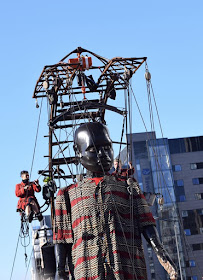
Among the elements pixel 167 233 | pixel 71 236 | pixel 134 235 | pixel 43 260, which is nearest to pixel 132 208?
pixel 134 235

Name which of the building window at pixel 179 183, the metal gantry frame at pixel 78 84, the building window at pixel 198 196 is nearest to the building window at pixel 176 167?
the building window at pixel 179 183

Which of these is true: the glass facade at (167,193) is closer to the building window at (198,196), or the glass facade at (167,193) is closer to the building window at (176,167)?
the building window at (176,167)

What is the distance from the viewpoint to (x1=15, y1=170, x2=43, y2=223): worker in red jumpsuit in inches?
365

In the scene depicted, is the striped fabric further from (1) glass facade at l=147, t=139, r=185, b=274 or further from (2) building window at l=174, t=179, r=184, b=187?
(2) building window at l=174, t=179, r=184, b=187

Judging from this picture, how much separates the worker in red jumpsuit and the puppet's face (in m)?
2.78

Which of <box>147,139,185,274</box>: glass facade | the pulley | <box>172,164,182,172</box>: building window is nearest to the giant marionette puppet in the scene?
the pulley

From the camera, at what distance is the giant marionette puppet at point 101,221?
622 cm

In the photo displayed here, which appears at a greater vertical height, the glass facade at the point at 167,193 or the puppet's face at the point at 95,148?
the glass facade at the point at 167,193

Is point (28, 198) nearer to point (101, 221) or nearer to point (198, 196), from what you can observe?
point (101, 221)

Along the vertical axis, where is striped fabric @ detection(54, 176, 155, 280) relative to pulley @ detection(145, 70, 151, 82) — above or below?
below

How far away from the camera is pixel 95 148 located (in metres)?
6.57

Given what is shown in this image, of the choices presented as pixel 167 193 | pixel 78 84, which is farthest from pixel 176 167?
pixel 78 84

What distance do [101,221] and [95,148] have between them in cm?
75

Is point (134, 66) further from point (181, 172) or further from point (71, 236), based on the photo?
point (181, 172)
